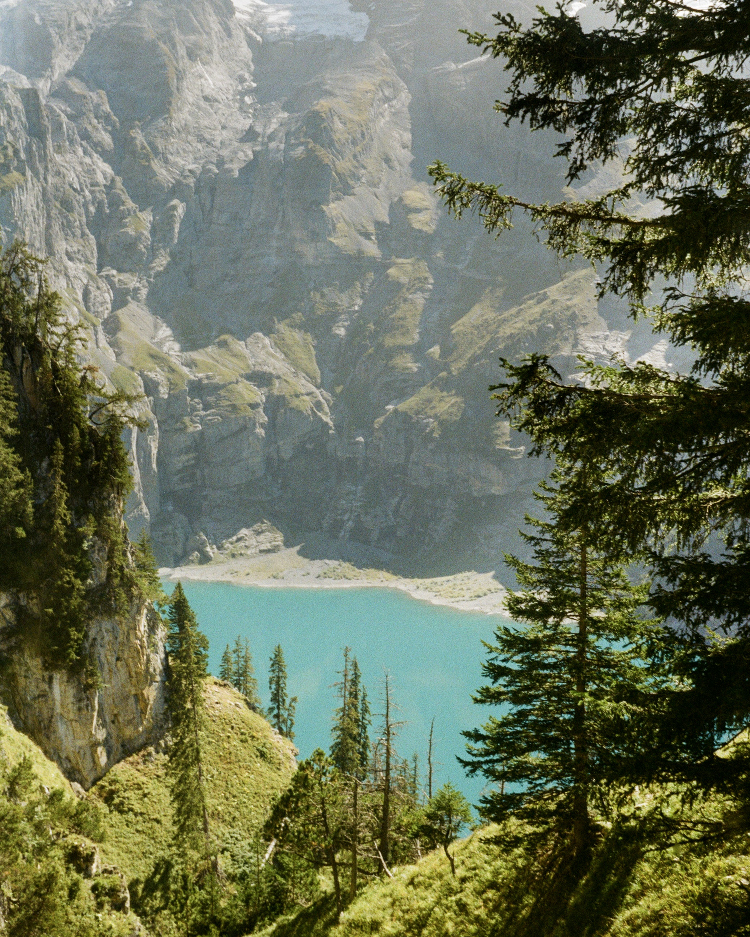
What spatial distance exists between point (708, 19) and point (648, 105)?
34.3 inches

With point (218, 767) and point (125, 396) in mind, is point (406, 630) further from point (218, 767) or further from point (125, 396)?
point (125, 396)

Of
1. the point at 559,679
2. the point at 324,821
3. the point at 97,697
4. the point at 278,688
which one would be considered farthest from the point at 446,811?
the point at 278,688

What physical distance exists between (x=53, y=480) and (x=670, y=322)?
30484 mm

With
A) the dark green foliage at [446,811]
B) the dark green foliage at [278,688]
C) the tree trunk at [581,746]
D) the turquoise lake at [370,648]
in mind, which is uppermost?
the tree trunk at [581,746]

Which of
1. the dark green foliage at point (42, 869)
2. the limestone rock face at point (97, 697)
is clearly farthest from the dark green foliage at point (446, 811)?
the limestone rock face at point (97, 697)

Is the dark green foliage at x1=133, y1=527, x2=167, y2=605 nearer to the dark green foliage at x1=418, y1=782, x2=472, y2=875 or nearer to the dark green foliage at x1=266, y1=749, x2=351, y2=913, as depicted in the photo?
the dark green foliage at x1=266, y1=749, x2=351, y2=913

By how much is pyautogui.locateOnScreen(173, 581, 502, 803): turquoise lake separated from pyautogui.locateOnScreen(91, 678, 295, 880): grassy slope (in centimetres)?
2765

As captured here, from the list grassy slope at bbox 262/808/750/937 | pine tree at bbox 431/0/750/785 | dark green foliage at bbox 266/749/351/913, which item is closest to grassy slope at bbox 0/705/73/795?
dark green foliage at bbox 266/749/351/913

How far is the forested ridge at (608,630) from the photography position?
557 centimetres

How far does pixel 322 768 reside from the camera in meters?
17.9

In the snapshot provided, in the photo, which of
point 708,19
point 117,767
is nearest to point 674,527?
point 708,19

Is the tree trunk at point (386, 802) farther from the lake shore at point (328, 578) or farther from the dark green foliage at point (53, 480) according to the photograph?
the lake shore at point (328, 578)

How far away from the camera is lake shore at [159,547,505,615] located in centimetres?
16950

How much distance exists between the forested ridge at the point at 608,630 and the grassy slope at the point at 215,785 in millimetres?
Answer: 4563
